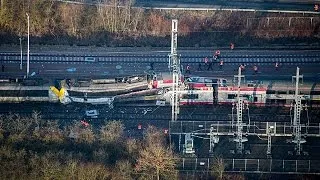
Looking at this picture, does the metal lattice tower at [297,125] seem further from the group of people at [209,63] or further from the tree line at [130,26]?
the tree line at [130,26]

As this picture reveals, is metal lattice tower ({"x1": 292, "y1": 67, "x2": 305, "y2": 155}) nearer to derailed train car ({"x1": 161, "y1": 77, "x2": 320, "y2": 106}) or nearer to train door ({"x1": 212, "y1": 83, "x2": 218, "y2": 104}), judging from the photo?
derailed train car ({"x1": 161, "y1": 77, "x2": 320, "y2": 106})

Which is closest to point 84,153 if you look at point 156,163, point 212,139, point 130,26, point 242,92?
point 156,163

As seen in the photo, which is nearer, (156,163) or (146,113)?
(156,163)

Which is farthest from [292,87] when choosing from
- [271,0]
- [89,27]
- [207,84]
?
[89,27]

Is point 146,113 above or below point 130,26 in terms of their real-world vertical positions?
below

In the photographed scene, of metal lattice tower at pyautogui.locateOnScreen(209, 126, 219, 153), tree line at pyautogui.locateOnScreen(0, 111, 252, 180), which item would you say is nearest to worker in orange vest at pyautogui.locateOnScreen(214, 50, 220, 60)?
metal lattice tower at pyautogui.locateOnScreen(209, 126, 219, 153)

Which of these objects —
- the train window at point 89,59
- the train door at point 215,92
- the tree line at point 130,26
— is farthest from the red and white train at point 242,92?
the tree line at point 130,26

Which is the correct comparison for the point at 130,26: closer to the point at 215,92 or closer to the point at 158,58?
the point at 158,58

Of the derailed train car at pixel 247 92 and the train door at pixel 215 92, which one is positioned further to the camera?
the train door at pixel 215 92
